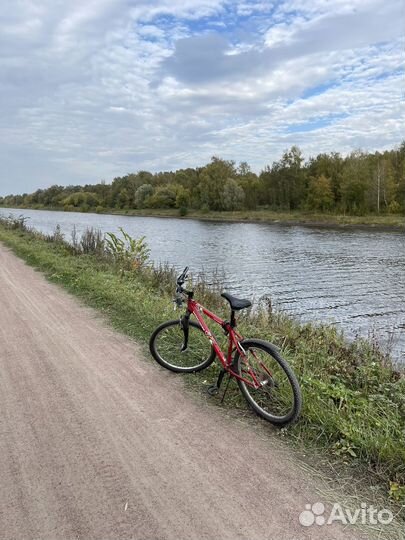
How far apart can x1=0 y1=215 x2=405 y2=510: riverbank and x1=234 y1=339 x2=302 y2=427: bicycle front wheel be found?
17cm

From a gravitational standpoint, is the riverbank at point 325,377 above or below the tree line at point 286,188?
below

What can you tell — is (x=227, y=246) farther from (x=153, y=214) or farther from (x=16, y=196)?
(x=16, y=196)

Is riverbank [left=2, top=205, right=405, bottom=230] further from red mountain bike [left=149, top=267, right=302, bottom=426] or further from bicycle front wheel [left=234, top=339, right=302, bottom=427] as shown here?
bicycle front wheel [left=234, top=339, right=302, bottom=427]

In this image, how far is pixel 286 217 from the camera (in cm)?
6694

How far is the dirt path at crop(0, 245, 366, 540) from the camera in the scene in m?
2.69

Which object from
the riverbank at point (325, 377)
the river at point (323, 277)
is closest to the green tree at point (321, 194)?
the river at point (323, 277)

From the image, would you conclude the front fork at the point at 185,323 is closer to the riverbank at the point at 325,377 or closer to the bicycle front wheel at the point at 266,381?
the riverbank at the point at 325,377

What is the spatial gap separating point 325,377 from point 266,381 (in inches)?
48.3

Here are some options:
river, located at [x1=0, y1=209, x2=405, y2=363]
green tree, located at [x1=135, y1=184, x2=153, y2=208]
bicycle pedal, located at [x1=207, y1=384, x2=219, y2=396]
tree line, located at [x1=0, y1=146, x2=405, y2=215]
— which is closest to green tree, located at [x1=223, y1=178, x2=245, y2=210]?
tree line, located at [x1=0, y1=146, x2=405, y2=215]

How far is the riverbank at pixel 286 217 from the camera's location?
180 ft

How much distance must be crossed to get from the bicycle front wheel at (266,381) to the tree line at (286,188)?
197ft

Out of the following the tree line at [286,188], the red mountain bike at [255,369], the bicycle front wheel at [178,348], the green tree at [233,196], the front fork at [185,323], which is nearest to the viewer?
the red mountain bike at [255,369]

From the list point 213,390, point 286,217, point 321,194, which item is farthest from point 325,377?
point 286,217

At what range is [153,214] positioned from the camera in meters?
91.2
